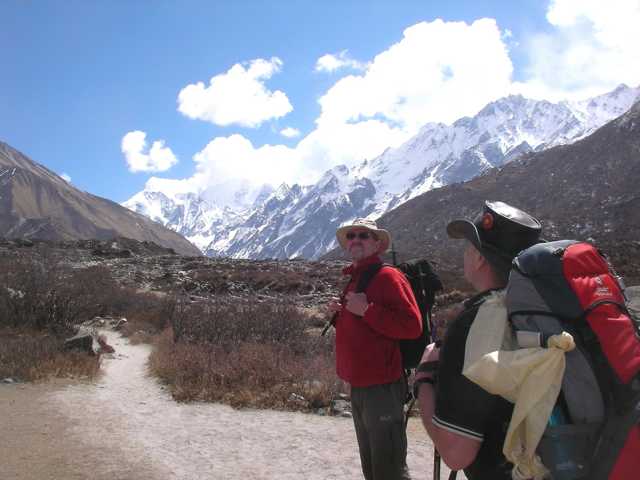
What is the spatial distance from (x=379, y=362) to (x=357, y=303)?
16.4 inches

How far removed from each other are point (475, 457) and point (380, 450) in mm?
1676

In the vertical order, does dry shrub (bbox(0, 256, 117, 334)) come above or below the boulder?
above

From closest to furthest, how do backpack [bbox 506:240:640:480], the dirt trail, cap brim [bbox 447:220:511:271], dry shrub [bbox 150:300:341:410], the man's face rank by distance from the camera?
backpack [bbox 506:240:640:480], cap brim [bbox 447:220:511:271], the man's face, the dirt trail, dry shrub [bbox 150:300:341:410]

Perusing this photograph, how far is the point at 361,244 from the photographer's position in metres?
3.93

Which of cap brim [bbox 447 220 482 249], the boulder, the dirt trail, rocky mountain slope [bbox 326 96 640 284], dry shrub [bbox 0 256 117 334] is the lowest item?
the dirt trail

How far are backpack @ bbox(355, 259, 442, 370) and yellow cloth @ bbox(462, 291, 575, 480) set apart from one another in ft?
6.08

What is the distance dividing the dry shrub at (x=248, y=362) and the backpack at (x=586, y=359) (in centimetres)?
655

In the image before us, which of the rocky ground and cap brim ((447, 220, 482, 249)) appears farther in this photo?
the rocky ground

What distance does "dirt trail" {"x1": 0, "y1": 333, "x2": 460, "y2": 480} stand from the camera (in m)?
5.30

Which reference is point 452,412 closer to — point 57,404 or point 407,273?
point 407,273

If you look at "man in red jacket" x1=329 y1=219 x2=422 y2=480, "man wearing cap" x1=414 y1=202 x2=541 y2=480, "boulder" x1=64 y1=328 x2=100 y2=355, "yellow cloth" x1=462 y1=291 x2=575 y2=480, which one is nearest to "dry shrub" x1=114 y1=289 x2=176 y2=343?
"boulder" x1=64 y1=328 x2=100 y2=355

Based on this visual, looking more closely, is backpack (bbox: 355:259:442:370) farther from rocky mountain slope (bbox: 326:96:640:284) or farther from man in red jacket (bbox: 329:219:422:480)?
rocky mountain slope (bbox: 326:96:640:284)

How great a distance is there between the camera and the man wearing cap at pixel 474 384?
70.5 inches

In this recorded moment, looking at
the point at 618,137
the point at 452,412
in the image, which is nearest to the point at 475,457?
the point at 452,412
